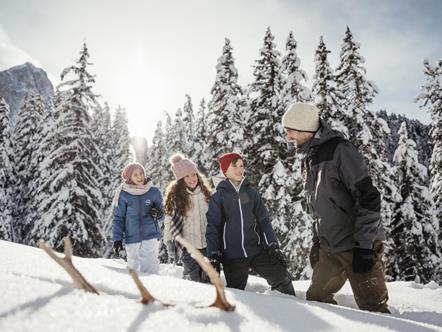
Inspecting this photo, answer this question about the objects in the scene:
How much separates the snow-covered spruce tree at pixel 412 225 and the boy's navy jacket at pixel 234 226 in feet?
55.3

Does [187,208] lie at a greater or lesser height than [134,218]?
greater

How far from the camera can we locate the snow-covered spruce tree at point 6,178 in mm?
25172

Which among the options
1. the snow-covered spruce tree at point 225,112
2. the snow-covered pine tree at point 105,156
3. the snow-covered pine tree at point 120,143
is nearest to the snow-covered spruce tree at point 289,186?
the snow-covered spruce tree at point 225,112

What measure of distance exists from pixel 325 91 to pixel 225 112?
511 centimetres

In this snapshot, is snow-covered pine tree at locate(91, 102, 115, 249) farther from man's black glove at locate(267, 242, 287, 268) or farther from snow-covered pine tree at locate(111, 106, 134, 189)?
man's black glove at locate(267, 242, 287, 268)

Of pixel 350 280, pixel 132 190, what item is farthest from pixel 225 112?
pixel 350 280

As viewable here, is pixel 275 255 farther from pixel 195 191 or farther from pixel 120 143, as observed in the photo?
pixel 120 143

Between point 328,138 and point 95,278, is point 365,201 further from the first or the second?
point 95,278

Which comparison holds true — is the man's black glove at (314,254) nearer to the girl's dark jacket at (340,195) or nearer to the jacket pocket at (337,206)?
the girl's dark jacket at (340,195)

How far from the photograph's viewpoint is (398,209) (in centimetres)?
2039

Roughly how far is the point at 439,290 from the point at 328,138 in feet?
11.6

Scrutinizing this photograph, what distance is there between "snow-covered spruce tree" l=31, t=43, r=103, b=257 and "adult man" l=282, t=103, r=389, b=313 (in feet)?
55.7

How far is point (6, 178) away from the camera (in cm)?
2672

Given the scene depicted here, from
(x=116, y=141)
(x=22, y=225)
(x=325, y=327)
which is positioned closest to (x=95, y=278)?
(x=325, y=327)
